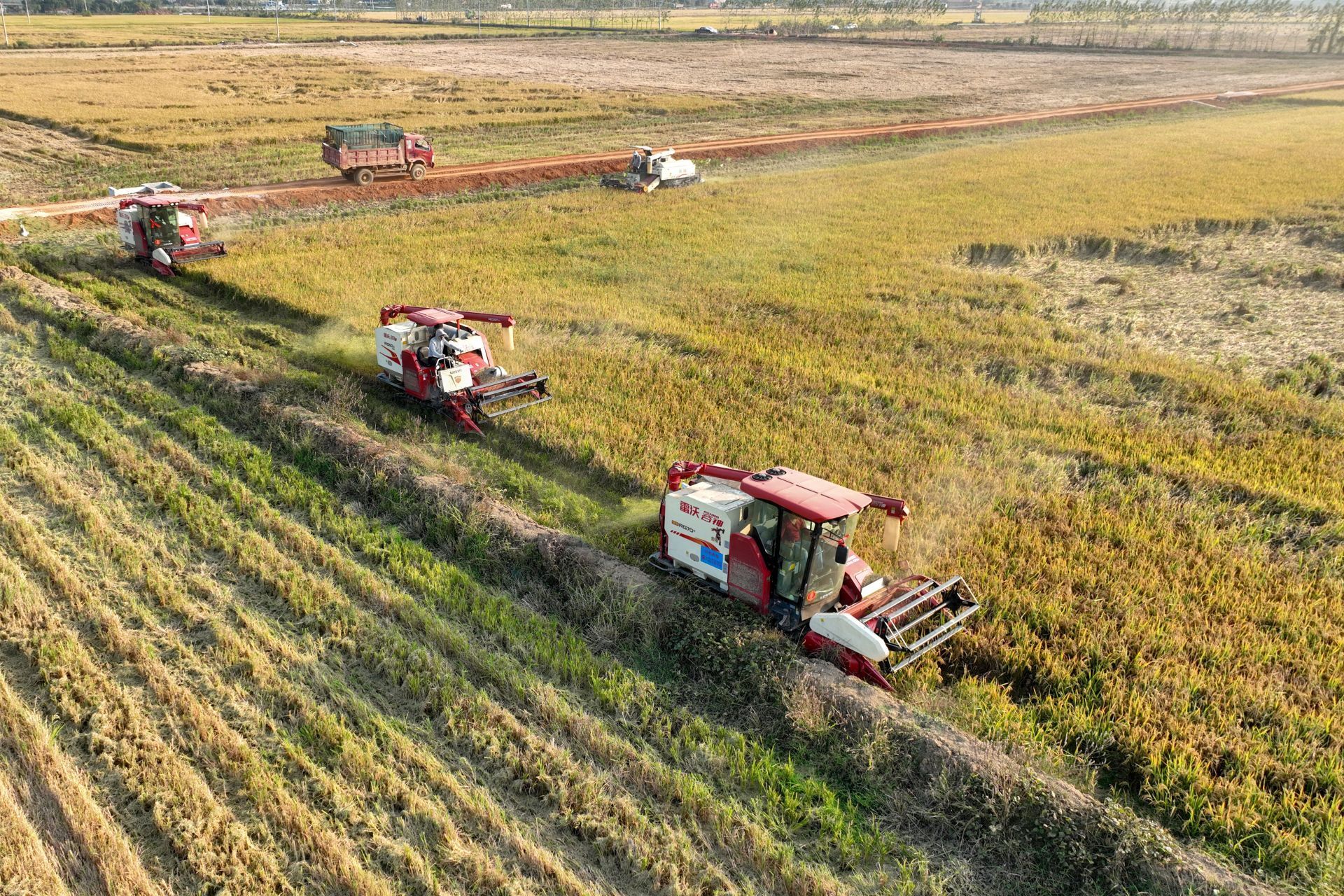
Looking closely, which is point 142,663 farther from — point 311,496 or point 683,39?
point 683,39

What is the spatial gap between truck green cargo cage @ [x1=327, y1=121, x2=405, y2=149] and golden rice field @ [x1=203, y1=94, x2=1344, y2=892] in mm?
4972

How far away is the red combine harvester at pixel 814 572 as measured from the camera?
986 centimetres

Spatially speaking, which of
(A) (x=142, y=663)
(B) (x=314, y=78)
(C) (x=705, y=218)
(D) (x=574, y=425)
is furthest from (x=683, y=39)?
(A) (x=142, y=663)

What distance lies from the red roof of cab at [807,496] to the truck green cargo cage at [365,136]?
31882 mm

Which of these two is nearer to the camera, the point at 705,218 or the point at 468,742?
the point at 468,742

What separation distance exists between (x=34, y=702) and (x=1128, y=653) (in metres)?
11.5

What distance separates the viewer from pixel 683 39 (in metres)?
115

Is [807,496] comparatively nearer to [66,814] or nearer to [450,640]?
[450,640]

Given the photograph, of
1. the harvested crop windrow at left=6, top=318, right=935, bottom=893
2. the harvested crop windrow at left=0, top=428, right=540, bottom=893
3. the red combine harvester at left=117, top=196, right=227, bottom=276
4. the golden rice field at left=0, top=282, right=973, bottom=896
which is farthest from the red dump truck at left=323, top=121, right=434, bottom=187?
the golden rice field at left=0, top=282, right=973, bottom=896

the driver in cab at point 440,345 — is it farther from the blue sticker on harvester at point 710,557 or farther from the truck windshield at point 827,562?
the truck windshield at point 827,562

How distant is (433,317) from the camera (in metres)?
16.8

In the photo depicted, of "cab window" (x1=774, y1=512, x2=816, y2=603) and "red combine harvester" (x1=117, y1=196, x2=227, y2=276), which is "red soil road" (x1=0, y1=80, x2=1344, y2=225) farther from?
"cab window" (x1=774, y1=512, x2=816, y2=603)

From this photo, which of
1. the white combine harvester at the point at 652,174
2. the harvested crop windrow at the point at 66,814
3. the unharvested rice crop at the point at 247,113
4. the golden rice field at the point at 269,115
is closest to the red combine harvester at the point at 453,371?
the harvested crop windrow at the point at 66,814

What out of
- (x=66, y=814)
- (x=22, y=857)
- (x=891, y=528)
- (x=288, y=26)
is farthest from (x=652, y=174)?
(x=288, y=26)
